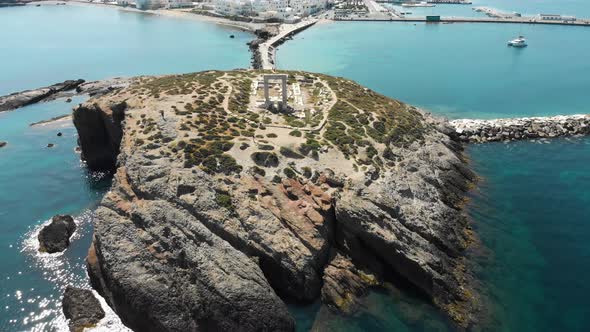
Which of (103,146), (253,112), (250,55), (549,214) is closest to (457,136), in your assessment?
(549,214)

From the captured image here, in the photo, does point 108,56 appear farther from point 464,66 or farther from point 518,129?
point 518,129

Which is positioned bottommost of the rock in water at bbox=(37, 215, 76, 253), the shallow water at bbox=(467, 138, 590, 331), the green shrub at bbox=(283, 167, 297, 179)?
the rock in water at bbox=(37, 215, 76, 253)

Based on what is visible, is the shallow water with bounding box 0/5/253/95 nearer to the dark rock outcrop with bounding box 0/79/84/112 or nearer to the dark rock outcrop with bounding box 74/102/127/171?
the dark rock outcrop with bounding box 0/79/84/112

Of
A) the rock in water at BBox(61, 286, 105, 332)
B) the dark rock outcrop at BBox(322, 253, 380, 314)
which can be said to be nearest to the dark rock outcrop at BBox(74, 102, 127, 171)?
the rock in water at BBox(61, 286, 105, 332)

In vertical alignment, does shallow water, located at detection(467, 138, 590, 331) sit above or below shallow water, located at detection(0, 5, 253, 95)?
below

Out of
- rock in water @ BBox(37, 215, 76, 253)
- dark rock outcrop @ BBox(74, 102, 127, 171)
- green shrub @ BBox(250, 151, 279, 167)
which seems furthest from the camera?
dark rock outcrop @ BBox(74, 102, 127, 171)

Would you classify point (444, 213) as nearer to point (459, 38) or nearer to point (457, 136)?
point (457, 136)
